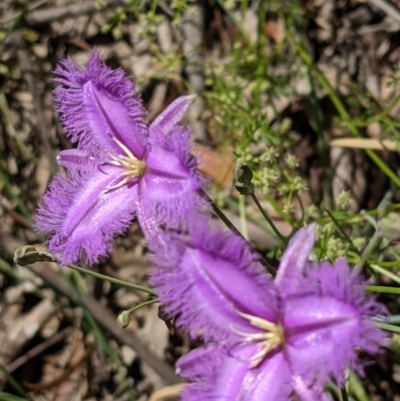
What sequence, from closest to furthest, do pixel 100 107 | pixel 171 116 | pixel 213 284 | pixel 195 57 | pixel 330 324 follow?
pixel 330 324
pixel 213 284
pixel 171 116
pixel 100 107
pixel 195 57

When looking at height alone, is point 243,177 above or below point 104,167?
below

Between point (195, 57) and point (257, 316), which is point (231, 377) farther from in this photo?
point (195, 57)

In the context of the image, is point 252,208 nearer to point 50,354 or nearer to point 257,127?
point 257,127

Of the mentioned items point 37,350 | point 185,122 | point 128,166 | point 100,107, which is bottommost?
point 37,350

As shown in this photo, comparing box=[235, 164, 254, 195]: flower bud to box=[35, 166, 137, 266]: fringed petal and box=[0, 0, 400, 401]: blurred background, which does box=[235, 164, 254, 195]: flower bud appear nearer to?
box=[35, 166, 137, 266]: fringed petal

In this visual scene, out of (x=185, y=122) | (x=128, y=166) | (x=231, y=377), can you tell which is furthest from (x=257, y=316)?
(x=185, y=122)

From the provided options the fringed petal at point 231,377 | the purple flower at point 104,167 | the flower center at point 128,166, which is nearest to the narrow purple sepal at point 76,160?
the purple flower at point 104,167

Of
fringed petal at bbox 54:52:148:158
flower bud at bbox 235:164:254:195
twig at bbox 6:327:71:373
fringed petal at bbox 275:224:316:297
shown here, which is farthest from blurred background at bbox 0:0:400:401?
fringed petal at bbox 275:224:316:297

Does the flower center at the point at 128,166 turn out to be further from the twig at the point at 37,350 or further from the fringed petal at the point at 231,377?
the twig at the point at 37,350
